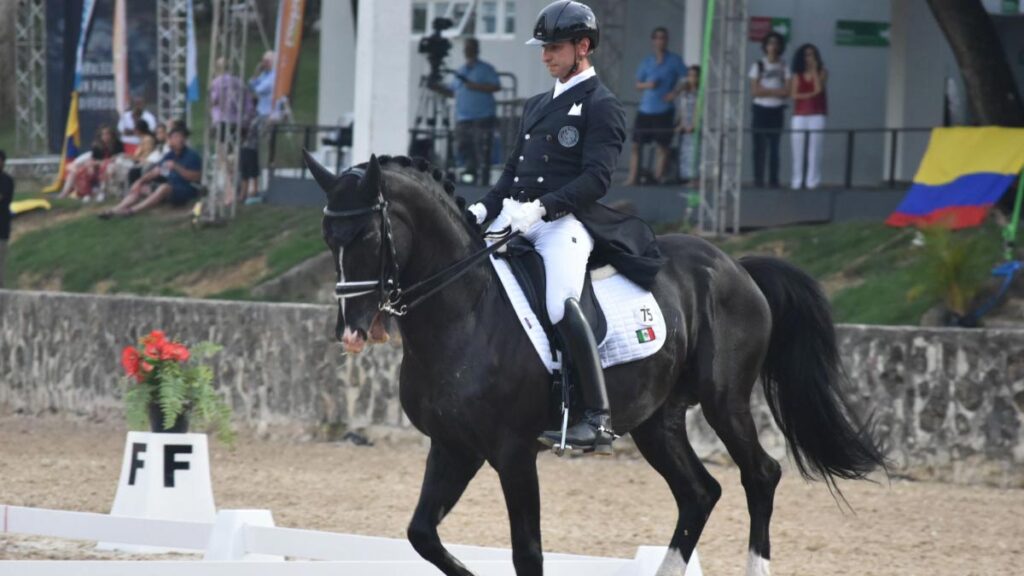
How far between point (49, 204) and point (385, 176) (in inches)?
879

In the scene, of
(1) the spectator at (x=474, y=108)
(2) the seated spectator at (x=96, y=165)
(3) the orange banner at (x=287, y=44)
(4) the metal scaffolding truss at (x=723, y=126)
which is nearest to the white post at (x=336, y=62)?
(3) the orange banner at (x=287, y=44)

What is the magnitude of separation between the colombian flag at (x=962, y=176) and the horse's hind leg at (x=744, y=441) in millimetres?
8659

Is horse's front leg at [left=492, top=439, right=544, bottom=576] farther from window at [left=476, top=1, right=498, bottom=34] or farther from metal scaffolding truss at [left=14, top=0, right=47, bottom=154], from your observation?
metal scaffolding truss at [left=14, top=0, right=47, bottom=154]

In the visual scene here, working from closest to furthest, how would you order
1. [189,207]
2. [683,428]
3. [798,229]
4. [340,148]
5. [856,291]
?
[683,428]
[856,291]
[798,229]
[340,148]
[189,207]

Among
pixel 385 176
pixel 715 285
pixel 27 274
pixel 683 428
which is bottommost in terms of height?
pixel 27 274

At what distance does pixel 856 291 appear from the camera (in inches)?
616

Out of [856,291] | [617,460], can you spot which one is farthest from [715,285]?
[856,291]

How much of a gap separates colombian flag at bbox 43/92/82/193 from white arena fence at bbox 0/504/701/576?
21.5 metres

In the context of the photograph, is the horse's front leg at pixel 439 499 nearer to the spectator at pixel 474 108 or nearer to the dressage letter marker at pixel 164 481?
the dressage letter marker at pixel 164 481

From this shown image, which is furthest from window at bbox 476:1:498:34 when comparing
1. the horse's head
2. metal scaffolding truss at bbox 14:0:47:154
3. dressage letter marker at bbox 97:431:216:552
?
the horse's head

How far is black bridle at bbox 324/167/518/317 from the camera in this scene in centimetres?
653

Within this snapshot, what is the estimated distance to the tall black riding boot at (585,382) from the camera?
688 centimetres

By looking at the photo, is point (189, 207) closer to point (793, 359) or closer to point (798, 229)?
point (798, 229)

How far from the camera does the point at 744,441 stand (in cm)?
780
